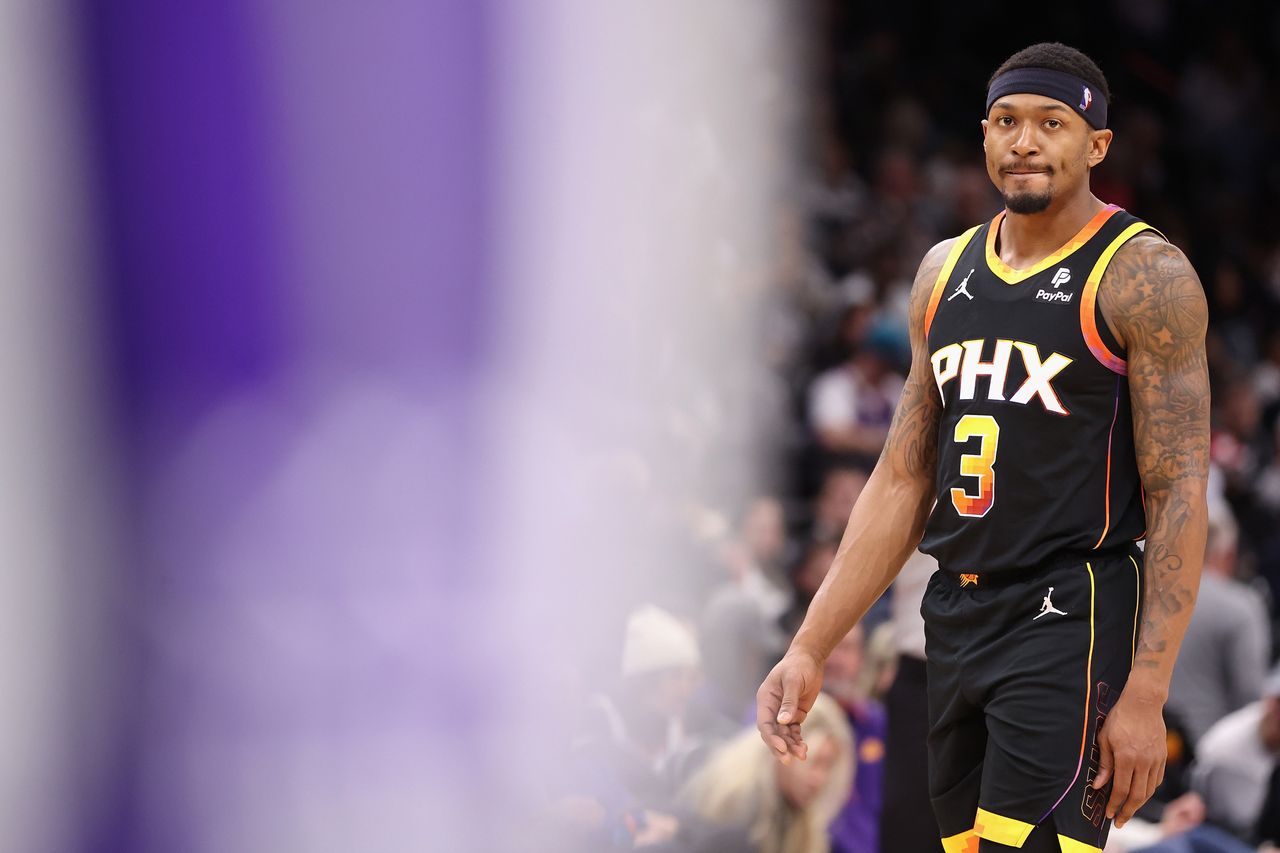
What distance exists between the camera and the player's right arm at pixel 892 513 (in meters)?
3.83

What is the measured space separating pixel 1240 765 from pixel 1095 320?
385cm

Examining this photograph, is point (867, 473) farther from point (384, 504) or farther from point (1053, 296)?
point (1053, 296)

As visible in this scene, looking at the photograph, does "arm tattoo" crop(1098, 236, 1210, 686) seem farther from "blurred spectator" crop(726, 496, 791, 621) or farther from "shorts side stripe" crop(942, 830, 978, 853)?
"blurred spectator" crop(726, 496, 791, 621)

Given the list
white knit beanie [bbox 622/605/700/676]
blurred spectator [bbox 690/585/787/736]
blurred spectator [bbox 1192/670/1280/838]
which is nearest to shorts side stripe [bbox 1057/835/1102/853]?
white knit beanie [bbox 622/605/700/676]

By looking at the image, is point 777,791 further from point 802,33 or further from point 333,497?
point 802,33

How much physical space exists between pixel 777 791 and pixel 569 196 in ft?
10.1

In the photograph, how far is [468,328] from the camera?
634 cm

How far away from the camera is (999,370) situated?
3.55 meters

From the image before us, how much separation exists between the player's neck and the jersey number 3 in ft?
1.13

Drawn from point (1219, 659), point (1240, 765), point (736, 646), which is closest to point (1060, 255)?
point (1240, 765)

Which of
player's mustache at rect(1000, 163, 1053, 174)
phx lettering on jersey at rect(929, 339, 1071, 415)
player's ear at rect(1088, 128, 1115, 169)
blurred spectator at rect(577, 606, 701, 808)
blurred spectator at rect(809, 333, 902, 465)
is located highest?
player's ear at rect(1088, 128, 1115, 169)

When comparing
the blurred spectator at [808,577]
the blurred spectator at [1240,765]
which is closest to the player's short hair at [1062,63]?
the blurred spectator at [1240,765]

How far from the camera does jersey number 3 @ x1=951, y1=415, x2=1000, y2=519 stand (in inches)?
140

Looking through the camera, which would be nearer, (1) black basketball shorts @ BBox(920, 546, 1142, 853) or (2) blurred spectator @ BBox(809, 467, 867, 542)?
(1) black basketball shorts @ BBox(920, 546, 1142, 853)
